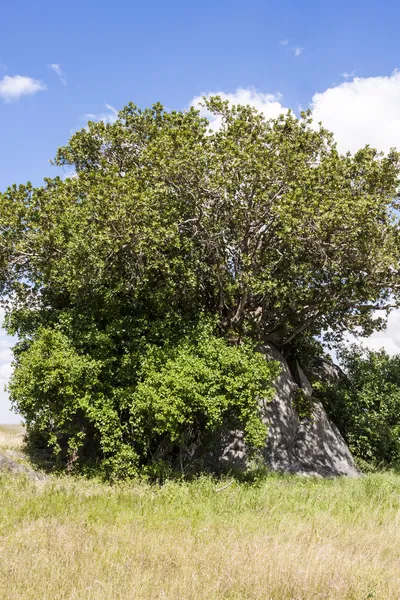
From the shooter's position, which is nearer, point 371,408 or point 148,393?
point 148,393

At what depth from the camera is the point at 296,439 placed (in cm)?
2509

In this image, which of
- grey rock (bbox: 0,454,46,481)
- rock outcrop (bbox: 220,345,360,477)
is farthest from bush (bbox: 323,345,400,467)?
grey rock (bbox: 0,454,46,481)

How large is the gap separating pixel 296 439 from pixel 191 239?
1257 cm

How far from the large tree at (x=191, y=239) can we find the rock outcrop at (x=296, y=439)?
3.87m

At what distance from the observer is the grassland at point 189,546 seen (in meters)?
7.47

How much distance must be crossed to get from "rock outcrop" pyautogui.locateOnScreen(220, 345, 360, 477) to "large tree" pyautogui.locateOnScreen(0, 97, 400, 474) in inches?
152

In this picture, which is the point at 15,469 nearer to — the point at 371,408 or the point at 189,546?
the point at 189,546

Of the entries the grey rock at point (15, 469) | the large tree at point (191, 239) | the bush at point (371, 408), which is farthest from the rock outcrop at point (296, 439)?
the grey rock at point (15, 469)

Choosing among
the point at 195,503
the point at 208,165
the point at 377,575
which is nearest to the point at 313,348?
the point at 208,165

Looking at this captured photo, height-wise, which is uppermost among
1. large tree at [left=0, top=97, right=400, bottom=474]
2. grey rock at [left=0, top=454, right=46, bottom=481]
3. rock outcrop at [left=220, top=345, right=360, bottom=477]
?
large tree at [left=0, top=97, right=400, bottom=474]

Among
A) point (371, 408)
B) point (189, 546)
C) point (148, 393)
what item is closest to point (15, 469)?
point (148, 393)

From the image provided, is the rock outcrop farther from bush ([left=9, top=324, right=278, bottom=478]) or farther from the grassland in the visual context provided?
the grassland

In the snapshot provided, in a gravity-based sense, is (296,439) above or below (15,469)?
above

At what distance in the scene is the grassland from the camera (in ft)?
24.5
